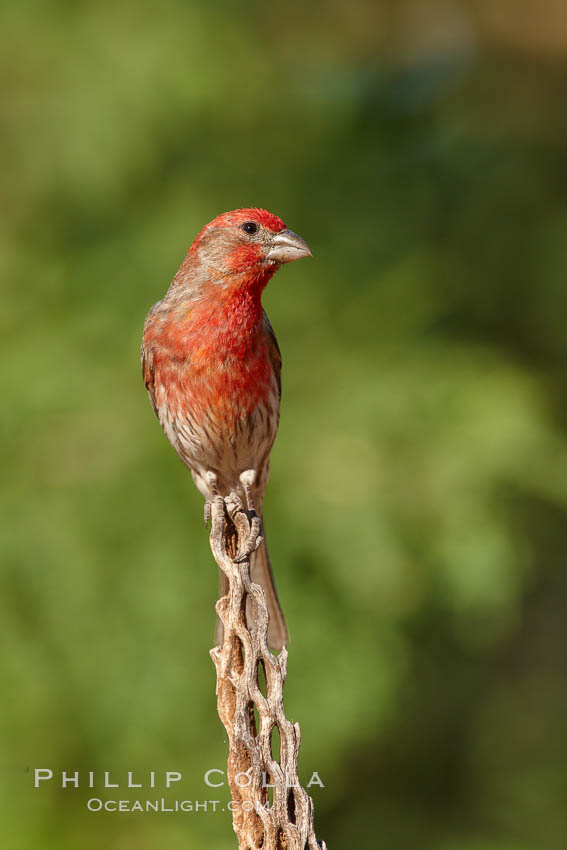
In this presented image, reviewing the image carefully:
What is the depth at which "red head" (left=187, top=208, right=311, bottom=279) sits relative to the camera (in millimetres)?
3895

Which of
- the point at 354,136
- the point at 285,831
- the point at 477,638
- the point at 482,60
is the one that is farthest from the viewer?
the point at 482,60

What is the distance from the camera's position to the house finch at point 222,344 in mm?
3902

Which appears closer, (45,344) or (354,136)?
(45,344)

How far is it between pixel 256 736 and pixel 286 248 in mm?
1775

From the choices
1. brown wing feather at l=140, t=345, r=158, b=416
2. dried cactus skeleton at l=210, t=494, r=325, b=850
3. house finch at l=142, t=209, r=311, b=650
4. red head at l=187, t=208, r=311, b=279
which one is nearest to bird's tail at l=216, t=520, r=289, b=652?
house finch at l=142, t=209, r=311, b=650

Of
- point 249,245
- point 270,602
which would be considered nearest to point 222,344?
point 249,245

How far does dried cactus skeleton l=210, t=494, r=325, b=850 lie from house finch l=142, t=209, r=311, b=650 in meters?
0.67

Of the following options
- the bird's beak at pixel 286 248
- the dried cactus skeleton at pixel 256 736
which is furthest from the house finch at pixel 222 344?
the dried cactus skeleton at pixel 256 736

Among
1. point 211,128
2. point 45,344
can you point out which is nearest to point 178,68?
point 211,128

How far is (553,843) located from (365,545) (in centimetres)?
322

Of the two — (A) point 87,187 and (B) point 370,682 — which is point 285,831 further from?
(A) point 87,187

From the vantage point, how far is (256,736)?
2.96 metres

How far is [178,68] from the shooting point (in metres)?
7.16

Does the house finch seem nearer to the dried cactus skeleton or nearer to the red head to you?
the red head
